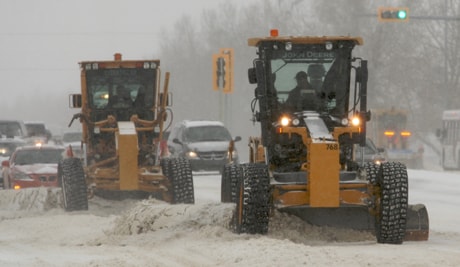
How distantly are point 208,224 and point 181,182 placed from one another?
17.1 ft

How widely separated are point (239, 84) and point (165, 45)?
24.9 meters

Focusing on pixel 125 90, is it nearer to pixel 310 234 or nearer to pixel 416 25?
pixel 310 234

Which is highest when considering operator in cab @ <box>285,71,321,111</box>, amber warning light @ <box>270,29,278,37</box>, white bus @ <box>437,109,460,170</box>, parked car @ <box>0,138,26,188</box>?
amber warning light @ <box>270,29,278,37</box>

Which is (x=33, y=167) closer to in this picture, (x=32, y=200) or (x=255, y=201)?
(x=32, y=200)

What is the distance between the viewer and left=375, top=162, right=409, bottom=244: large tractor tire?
1345 centimetres

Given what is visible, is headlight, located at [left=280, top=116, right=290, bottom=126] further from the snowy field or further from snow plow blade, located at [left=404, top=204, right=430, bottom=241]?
snow plow blade, located at [left=404, top=204, right=430, bottom=241]

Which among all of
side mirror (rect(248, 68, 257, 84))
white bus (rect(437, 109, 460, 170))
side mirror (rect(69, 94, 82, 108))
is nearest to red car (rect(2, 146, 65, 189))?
side mirror (rect(69, 94, 82, 108))

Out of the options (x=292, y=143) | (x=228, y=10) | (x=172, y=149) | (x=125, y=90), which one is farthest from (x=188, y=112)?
(x=292, y=143)

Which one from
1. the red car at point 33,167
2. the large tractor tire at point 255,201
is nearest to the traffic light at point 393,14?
the red car at point 33,167

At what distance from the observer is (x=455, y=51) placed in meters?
68.7

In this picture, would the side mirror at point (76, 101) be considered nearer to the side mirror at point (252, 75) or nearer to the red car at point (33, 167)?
the red car at point (33, 167)

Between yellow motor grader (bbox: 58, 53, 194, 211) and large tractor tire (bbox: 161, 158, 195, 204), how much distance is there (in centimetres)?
2

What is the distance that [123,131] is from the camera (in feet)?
67.2

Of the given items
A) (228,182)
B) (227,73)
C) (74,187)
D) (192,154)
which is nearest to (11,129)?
(192,154)
